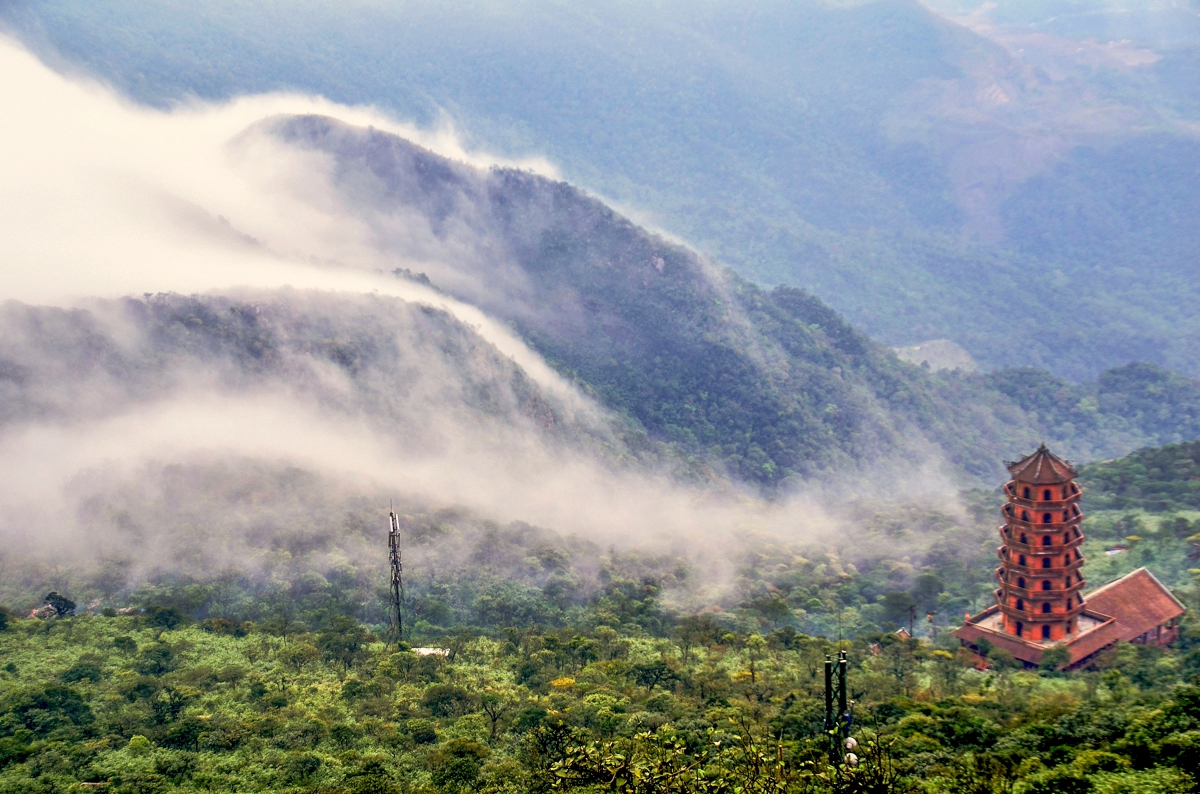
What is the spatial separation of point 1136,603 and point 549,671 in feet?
122

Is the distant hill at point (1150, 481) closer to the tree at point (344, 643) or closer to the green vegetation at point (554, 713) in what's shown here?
the green vegetation at point (554, 713)

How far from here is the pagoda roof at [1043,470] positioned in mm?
66000

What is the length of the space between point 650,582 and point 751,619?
11.3 meters

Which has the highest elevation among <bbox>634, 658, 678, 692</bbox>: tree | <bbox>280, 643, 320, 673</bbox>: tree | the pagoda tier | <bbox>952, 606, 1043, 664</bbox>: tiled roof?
the pagoda tier

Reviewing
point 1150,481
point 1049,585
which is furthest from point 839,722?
point 1150,481

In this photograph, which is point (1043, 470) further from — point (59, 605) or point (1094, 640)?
point (59, 605)

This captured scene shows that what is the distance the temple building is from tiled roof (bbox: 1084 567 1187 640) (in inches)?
2.5

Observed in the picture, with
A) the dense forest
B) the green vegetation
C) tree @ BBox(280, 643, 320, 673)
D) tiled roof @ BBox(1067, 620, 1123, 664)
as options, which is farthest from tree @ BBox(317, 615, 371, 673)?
tiled roof @ BBox(1067, 620, 1123, 664)

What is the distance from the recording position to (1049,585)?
219 ft

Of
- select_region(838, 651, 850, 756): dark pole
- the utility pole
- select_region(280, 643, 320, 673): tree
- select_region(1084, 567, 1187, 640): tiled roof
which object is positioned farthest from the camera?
select_region(1084, 567, 1187, 640): tiled roof

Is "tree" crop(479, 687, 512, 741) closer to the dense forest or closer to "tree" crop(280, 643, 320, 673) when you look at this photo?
the dense forest

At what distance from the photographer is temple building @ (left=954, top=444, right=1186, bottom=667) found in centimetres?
6631

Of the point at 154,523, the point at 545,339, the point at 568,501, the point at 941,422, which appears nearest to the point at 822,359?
the point at 941,422

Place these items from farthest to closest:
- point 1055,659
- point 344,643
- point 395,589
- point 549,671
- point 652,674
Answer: point 395,589 → point 344,643 → point 1055,659 → point 549,671 → point 652,674
